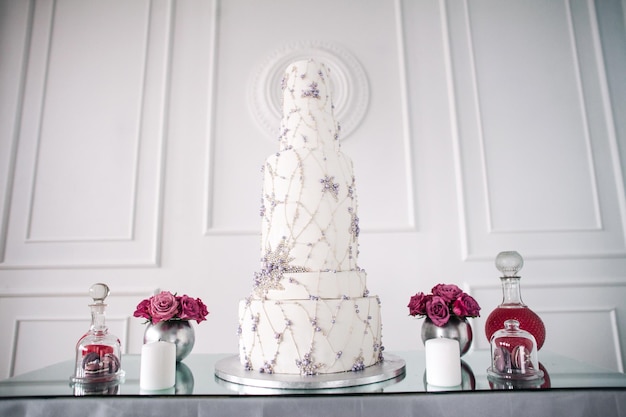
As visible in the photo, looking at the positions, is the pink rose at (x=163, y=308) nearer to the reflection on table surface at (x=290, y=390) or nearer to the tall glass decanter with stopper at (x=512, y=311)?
the reflection on table surface at (x=290, y=390)

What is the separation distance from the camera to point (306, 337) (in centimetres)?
118

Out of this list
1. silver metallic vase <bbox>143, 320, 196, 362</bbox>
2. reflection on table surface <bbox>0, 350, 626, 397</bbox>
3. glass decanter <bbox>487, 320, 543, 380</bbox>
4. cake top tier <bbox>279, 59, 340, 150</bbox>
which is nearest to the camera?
reflection on table surface <bbox>0, 350, 626, 397</bbox>

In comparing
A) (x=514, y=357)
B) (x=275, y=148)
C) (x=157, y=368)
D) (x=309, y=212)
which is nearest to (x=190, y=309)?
(x=157, y=368)

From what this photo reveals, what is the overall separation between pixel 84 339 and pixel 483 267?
1.91 metres

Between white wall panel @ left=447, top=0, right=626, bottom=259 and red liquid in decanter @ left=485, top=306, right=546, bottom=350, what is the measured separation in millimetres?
862

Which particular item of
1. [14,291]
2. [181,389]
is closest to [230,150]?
[14,291]

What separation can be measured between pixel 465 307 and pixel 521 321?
18 cm

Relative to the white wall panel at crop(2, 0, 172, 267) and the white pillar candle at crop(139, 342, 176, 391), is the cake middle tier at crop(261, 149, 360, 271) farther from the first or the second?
the white wall panel at crop(2, 0, 172, 267)

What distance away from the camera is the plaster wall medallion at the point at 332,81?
2.49m

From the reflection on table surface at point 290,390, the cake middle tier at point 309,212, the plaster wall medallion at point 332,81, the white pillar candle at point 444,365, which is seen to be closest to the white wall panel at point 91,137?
the plaster wall medallion at point 332,81

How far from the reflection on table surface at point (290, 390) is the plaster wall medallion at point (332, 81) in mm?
1519

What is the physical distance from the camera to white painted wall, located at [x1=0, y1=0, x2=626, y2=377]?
230 cm

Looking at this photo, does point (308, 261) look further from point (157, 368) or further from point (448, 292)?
point (448, 292)

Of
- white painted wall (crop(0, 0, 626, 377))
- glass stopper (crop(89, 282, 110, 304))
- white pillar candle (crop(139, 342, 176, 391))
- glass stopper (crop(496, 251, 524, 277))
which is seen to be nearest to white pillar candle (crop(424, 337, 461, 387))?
glass stopper (crop(496, 251, 524, 277))
